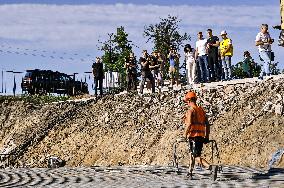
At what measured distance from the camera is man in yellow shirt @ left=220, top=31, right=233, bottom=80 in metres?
22.6

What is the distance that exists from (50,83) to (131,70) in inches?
541

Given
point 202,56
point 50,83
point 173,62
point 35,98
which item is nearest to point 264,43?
point 202,56

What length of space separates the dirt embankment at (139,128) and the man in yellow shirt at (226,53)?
0.62 m

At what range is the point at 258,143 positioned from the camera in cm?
1997

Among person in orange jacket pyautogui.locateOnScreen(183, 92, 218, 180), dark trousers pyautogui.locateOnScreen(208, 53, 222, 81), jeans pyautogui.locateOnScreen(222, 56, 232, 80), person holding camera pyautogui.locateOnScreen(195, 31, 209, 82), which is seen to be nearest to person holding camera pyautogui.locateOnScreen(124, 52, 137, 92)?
person holding camera pyautogui.locateOnScreen(195, 31, 209, 82)

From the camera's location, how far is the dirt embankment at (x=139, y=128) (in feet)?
67.3

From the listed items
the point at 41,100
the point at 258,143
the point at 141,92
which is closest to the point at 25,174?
the point at 258,143

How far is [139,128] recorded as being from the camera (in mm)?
25203

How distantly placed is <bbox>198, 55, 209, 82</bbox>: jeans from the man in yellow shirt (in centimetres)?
62

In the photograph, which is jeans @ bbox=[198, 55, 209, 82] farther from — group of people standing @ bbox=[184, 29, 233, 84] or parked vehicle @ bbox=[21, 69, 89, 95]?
parked vehicle @ bbox=[21, 69, 89, 95]

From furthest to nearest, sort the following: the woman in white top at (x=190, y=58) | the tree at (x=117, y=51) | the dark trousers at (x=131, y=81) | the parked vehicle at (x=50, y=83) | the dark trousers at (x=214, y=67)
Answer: the tree at (x=117, y=51) → the parked vehicle at (x=50, y=83) → the dark trousers at (x=131, y=81) → the woman in white top at (x=190, y=58) → the dark trousers at (x=214, y=67)

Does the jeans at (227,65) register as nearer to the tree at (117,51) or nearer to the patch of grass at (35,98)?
the patch of grass at (35,98)

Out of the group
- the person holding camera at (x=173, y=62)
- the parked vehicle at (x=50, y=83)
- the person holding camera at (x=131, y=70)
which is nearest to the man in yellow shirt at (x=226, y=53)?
the person holding camera at (x=173, y=62)

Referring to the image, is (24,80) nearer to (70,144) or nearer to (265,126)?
(70,144)
